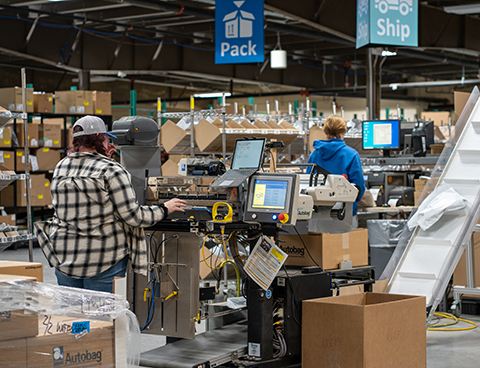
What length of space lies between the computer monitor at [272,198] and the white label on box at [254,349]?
75 cm

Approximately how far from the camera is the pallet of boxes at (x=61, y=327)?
2.29 metres

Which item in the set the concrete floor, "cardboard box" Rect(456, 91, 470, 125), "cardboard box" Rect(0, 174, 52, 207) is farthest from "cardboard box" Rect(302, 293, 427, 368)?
"cardboard box" Rect(0, 174, 52, 207)

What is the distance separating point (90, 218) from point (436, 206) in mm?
3261

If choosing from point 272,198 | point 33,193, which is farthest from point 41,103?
point 272,198

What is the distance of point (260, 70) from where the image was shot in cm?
1481

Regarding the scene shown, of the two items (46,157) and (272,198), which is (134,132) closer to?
(272,198)

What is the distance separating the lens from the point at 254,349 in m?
3.66

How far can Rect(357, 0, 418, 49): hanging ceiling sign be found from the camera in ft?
22.3

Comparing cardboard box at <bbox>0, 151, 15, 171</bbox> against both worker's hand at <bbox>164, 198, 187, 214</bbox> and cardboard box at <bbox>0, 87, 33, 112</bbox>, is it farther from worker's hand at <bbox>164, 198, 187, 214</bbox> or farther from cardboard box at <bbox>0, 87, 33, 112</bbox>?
worker's hand at <bbox>164, 198, 187, 214</bbox>

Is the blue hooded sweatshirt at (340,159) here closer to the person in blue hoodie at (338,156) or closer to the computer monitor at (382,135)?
the person in blue hoodie at (338,156)

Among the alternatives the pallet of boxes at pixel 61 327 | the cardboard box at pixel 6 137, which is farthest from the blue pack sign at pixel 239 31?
the pallet of boxes at pixel 61 327

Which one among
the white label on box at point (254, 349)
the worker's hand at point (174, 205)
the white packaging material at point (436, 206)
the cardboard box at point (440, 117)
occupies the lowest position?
the white label on box at point (254, 349)

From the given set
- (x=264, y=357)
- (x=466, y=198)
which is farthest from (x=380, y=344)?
(x=466, y=198)

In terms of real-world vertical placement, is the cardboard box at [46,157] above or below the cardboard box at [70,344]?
above
